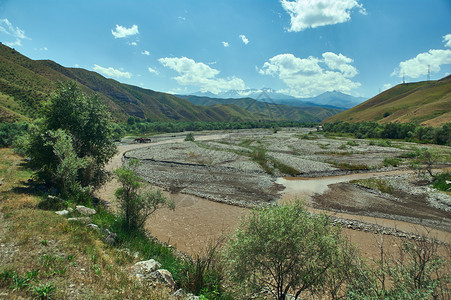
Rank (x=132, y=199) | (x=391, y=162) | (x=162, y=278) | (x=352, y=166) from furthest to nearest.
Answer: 1. (x=391, y=162)
2. (x=352, y=166)
3. (x=132, y=199)
4. (x=162, y=278)

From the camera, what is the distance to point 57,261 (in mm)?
10000

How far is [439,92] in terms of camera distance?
165125 millimetres

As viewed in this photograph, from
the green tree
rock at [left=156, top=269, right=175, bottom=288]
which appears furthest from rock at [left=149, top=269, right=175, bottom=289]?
the green tree

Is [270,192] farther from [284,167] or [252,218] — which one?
[252,218]

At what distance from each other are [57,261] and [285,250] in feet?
38.1

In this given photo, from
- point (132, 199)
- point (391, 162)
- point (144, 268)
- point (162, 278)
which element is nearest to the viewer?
point (162, 278)

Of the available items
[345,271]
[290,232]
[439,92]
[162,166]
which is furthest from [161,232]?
[439,92]

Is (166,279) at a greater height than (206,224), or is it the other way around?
(166,279)

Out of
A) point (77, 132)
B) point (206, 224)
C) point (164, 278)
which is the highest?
point (77, 132)

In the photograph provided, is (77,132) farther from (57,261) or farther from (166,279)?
(166,279)

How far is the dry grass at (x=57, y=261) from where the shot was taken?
8078 mm

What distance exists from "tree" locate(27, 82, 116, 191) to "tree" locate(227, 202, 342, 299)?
853 inches

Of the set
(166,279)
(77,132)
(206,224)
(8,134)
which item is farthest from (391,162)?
(8,134)

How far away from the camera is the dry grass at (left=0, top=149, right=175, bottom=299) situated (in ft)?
26.5
